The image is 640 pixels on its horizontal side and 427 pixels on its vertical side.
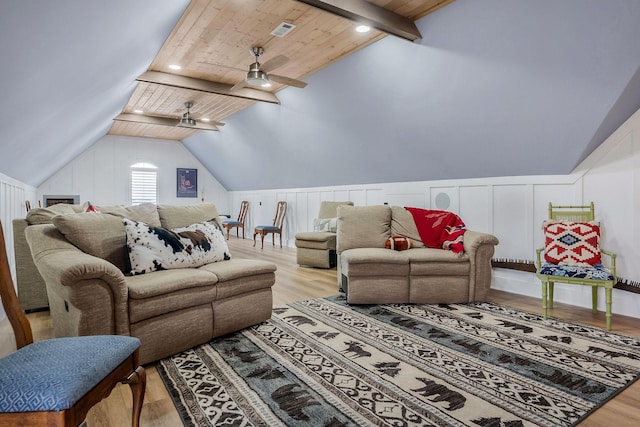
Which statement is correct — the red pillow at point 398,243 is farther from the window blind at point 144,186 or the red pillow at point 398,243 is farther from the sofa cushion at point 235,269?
the window blind at point 144,186

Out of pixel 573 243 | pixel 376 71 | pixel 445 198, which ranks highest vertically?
pixel 376 71

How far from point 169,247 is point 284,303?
4.69 feet

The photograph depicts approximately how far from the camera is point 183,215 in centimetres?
336

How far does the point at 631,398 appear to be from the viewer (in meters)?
2.00

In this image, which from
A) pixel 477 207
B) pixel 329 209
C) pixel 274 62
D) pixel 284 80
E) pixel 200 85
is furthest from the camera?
pixel 329 209

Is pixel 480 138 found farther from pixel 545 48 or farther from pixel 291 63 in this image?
pixel 291 63

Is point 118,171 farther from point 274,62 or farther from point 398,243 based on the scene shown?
point 398,243

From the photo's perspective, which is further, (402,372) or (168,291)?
(168,291)

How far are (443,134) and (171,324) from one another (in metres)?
3.62

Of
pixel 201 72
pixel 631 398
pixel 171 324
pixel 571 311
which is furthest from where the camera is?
pixel 201 72

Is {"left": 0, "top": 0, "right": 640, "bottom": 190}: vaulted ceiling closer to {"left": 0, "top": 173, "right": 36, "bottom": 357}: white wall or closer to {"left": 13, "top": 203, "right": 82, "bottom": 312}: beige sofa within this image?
{"left": 0, "top": 173, "right": 36, "bottom": 357}: white wall

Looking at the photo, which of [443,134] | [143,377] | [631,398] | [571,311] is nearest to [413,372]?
[631,398]

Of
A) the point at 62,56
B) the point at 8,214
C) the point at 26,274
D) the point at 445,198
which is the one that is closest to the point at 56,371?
the point at 62,56

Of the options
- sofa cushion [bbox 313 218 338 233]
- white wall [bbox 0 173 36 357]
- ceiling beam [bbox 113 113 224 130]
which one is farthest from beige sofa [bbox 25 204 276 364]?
ceiling beam [bbox 113 113 224 130]
